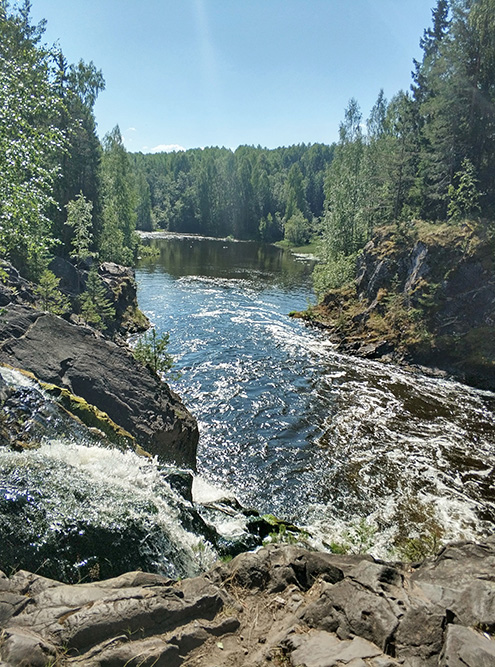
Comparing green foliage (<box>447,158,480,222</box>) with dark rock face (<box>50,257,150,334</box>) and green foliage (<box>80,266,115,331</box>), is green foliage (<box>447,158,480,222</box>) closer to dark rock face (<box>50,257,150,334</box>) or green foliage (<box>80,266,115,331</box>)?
dark rock face (<box>50,257,150,334</box>)

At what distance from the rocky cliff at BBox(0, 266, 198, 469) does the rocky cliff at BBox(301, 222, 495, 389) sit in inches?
647

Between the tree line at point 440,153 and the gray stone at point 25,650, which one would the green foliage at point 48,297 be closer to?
the gray stone at point 25,650

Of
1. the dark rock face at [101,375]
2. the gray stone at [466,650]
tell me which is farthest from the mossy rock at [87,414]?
the gray stone at [466,650]

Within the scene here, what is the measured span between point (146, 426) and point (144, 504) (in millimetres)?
4942

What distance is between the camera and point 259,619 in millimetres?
5523

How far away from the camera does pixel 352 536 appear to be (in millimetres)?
10703

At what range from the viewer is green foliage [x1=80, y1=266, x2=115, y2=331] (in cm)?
2541

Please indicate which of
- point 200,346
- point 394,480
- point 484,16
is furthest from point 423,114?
point 394,480

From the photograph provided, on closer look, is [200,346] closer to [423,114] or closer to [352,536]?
[352,536]

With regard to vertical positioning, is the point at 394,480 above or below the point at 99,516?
below

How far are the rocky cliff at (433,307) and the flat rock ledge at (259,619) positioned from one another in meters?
19.2

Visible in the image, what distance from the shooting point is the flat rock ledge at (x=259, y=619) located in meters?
4.39

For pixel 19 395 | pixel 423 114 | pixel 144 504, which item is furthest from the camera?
pixel 423 114

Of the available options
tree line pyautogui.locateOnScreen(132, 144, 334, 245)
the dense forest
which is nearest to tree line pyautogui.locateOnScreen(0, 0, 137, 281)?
the dense forest
